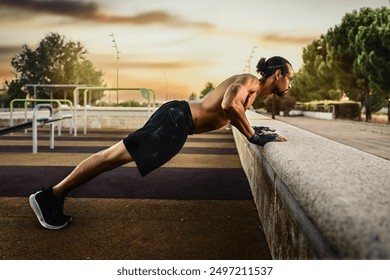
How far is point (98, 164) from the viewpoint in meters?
3.03

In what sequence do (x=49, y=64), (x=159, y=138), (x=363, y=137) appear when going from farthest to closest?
(x=49, y=64) → (x=363, y=137) → (x=159, y=138)

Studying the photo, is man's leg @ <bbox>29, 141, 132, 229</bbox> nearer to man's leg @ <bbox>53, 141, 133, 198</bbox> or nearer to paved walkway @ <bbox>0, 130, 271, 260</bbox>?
man's leg @ <bbox>53, 141, 133, 198</bbox>

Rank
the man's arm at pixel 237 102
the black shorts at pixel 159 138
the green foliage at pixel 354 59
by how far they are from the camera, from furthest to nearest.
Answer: the green foliage at pixel 354 59, the man's arm at pixel 237 102, the black shorts at pixel 159 138

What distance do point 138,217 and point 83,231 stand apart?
0.55 meters

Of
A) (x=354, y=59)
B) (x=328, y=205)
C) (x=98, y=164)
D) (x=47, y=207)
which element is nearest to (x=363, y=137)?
(x=98, y=164)

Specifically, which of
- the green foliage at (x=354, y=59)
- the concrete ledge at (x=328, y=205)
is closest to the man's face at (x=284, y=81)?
the concrete ledge at (x=328, y=205)

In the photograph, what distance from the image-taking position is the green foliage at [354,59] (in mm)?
24000

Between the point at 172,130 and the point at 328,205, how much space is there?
181cm

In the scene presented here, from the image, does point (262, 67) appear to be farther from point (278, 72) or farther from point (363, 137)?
point (363, 137)

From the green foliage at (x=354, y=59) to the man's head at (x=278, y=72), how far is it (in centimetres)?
2245

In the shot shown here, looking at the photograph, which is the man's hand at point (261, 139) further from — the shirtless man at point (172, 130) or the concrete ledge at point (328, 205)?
the concrete ledge at point (328, 205)

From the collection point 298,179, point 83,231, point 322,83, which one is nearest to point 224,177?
point 83,231

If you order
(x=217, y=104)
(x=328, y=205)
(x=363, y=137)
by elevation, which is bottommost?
(x=363, y=137)

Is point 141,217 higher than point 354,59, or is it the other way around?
point 354,59
